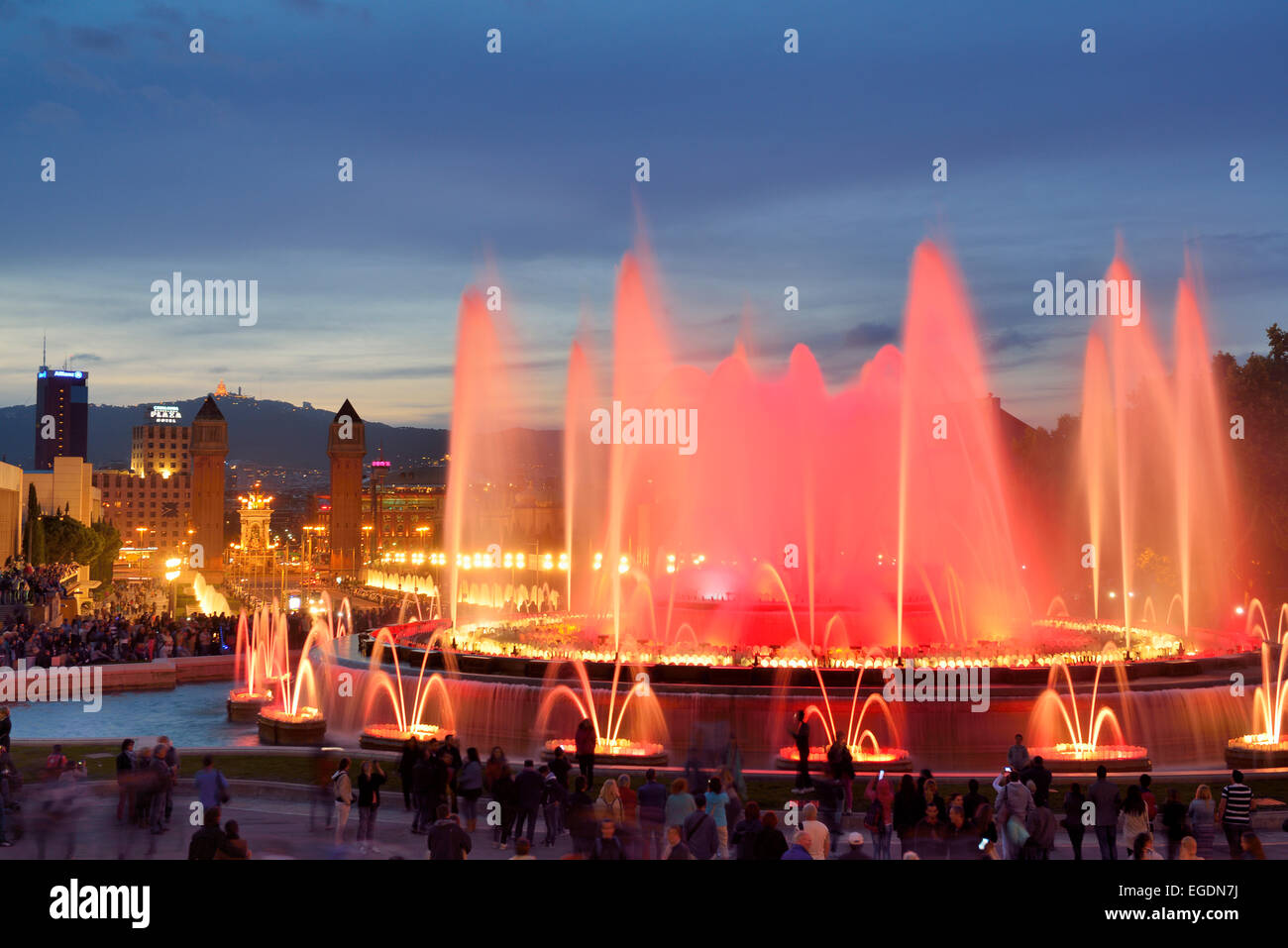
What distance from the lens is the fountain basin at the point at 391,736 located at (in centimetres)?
2091

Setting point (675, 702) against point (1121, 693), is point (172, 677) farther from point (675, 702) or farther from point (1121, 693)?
point (1121, 693)

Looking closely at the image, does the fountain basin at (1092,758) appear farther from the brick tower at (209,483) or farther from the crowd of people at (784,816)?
the brick tower at (209,483)

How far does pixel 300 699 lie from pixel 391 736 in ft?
22.8

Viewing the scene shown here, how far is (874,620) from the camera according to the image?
93.2 ft

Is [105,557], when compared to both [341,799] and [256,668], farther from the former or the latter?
[341,799]

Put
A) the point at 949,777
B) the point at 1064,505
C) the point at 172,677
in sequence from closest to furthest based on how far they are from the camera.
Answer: the point at 949,777 → the point at 172,677 → the point at 1064,505

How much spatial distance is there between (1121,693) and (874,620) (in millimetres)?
7885

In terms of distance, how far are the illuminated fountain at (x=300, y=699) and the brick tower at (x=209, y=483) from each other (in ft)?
479

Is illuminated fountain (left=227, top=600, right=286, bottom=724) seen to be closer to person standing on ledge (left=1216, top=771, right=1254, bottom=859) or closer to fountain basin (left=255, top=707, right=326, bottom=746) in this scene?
fountain basin (left=255, top=707, right=326, bottom=746)

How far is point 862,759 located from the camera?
19.1 meters

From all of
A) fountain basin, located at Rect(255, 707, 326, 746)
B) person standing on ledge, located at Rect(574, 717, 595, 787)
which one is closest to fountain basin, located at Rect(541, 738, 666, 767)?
person standing on ledge, located at Rect(574, 717, 595, 787)
